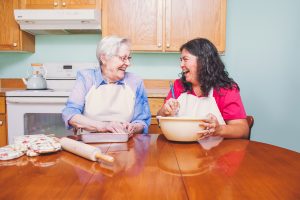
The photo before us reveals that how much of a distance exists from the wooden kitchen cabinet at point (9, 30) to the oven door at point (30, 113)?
58cm

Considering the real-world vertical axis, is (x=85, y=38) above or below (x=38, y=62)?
above

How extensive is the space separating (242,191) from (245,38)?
2.54m

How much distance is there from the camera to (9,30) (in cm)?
284

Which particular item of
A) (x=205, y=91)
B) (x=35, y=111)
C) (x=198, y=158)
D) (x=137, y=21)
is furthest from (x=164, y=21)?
(x=198, y=158)

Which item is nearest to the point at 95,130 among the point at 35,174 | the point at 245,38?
the point at 35,174

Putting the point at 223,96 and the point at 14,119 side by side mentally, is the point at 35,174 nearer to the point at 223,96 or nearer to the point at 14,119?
the point at 223,96

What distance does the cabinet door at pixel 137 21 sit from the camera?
2738 millimetres

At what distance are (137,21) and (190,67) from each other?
116 centimetres

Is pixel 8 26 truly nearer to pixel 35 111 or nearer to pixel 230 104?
pixel 35 111

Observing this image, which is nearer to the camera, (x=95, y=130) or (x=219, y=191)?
(x=219, y=191)

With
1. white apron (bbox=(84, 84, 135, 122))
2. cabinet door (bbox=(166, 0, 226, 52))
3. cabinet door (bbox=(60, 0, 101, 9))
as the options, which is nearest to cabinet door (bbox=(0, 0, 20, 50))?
cabinet door (bbox=(60, 0, 101, 9))

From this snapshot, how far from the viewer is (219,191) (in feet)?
2.26

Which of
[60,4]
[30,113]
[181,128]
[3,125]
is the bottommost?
[3,125]

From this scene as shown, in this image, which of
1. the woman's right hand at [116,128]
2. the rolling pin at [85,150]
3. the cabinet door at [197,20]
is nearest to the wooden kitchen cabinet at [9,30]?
the cabinet door at [197,20]
